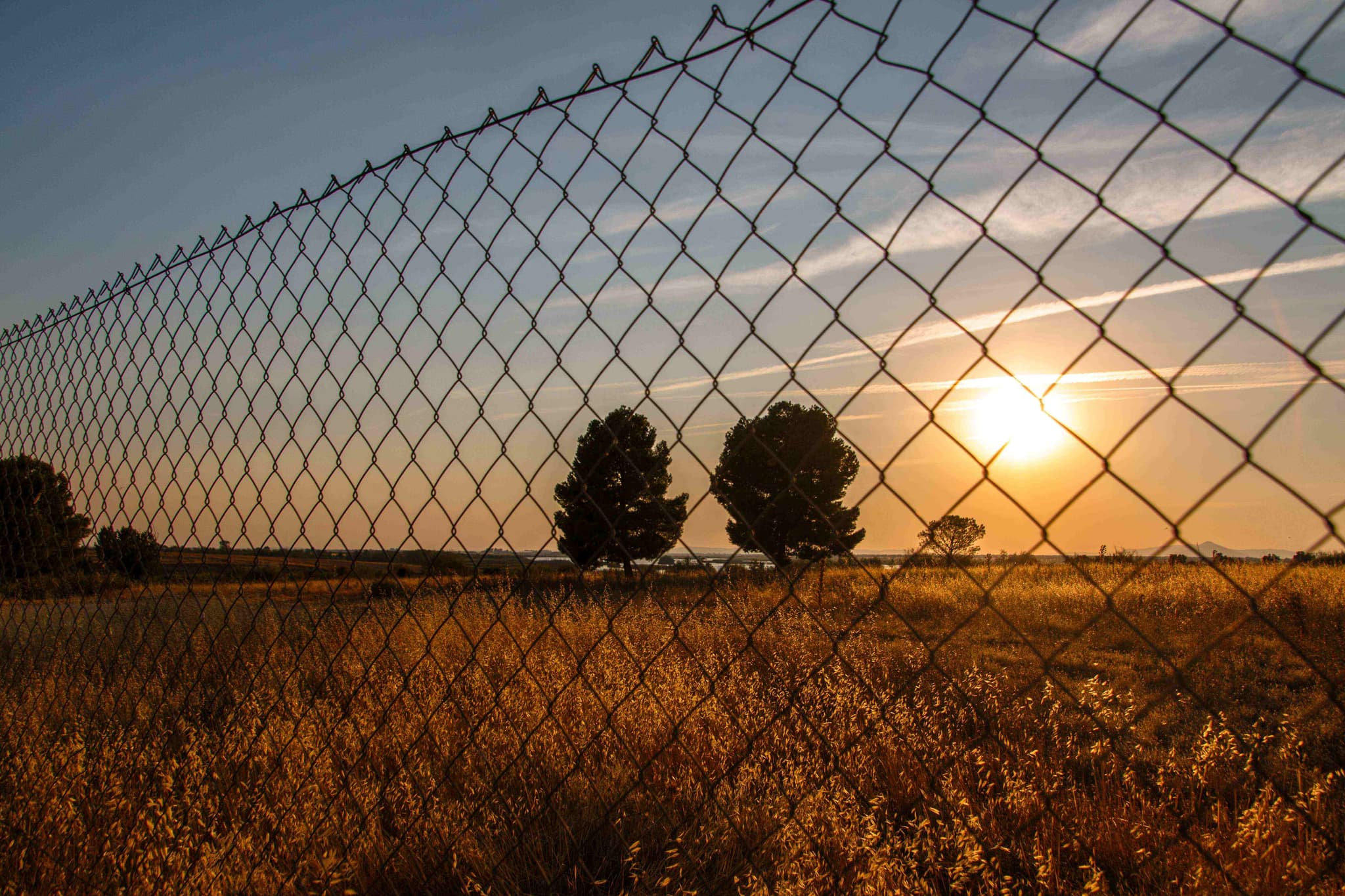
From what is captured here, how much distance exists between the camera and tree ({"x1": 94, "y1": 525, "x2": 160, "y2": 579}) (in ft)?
9.71

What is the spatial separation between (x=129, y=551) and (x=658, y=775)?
7.91ft

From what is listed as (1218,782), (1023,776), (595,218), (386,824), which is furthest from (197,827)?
(1218,782)

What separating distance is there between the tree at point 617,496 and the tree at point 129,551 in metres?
1.66

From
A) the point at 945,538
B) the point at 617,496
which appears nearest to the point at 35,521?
the point at 617,496

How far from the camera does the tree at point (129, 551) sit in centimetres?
296

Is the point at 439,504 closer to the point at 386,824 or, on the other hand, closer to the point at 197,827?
the point at 386,824

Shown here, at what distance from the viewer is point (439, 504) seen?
174 centimetres

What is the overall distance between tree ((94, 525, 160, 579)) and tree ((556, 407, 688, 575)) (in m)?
1.66

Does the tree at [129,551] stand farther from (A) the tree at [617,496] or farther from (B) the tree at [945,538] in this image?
(B) the tree at [945,538]

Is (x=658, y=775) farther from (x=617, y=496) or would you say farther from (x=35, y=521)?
(x=35, y=521)

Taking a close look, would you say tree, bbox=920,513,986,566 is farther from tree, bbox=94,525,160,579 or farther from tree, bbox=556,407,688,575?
tree, bbox=94,525,160,579

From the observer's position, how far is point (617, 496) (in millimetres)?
4668

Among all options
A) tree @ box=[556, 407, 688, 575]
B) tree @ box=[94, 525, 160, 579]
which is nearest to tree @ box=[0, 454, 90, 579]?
tree @ box=[94, 525, 160, 579]

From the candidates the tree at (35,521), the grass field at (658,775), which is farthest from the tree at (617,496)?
the tree at (35,521)
